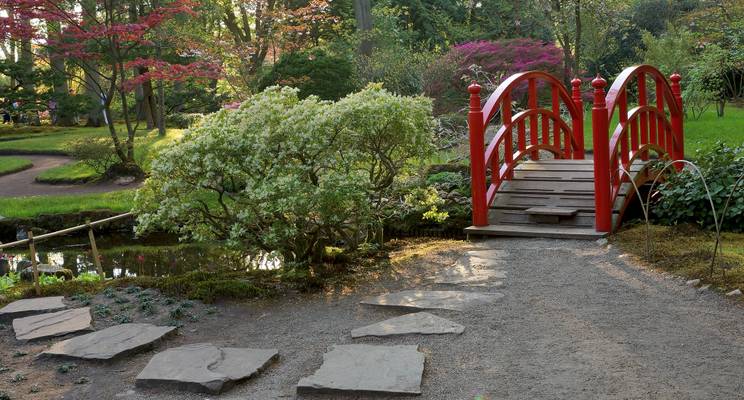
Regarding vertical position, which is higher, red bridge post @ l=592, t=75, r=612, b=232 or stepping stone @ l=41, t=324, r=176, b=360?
red bridge post @ l=592, t=75, r=612, b=232

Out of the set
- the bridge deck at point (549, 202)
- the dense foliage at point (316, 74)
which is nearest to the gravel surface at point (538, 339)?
the bridge deck at point (549, 202)

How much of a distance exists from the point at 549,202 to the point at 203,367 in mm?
4764

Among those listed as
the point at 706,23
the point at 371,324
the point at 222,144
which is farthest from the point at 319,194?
the point at 706,23

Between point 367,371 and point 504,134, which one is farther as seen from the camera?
point 504,134

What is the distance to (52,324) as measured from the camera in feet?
17.6

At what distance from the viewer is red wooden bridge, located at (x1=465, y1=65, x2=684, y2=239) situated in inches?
293

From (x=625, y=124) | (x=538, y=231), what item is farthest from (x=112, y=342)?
(x=625, y=124)

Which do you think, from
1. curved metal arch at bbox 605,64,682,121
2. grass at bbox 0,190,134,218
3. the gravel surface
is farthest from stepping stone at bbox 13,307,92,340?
grass at bbox 0,190,134,218

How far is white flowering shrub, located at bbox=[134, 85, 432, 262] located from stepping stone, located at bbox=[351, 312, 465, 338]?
1.36 m

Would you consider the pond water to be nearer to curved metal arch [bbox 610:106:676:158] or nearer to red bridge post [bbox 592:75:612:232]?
red bridge post [bbox 592:75:612:232]

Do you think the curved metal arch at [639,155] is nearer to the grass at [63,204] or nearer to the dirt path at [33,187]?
the grass at [63,204]

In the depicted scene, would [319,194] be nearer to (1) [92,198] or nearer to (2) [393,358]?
(2) [393,358]

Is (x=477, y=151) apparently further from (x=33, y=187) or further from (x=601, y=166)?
(x=33, y=187)

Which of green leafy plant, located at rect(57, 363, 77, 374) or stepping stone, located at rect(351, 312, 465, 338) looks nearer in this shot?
green leafy plant, located at rect(57, 363, 77, 374)
